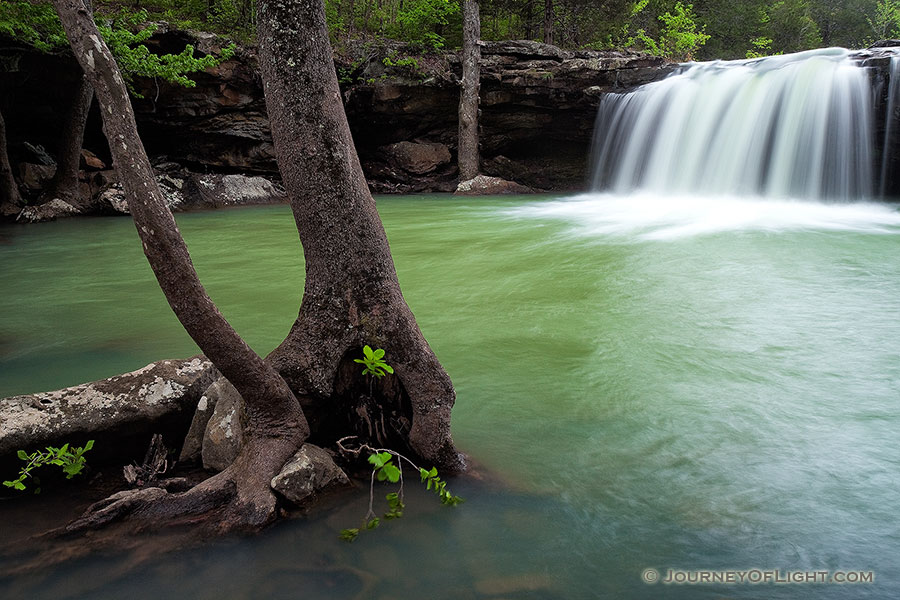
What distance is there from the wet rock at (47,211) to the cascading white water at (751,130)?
15273 millimetres

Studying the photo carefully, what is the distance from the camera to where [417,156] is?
21391mm

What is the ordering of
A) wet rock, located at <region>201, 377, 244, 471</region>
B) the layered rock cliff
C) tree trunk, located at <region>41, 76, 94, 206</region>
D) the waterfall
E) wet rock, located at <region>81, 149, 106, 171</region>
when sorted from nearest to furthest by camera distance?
1. wet rock, located at <region>201, 377, 244, 471</region>
2. the waterfall
3. tree trunk, located at <region>41, 76, 94, 206</region>
4. the layered rock cliff
5. wet rock, located at <region>81, 149, 106, 171</region>

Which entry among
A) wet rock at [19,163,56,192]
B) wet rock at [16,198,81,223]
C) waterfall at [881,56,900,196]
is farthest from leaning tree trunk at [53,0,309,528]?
wet rock at [19,163,56,192]

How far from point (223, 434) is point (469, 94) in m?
17.7

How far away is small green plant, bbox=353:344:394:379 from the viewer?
9.89ft

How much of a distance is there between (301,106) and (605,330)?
389cm

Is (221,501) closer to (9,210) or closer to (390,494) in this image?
(390,494)

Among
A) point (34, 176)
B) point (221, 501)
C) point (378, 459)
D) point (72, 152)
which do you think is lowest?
point (221, 501)

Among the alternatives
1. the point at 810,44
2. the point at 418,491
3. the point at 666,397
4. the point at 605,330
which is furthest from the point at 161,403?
the point at 810,44

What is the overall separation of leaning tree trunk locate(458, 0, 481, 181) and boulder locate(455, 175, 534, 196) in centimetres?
23

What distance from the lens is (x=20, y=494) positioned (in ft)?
10.00

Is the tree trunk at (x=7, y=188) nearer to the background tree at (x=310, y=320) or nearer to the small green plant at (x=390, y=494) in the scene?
the background tree at (x=310, y=320)

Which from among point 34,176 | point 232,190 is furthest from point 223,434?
point 34,176

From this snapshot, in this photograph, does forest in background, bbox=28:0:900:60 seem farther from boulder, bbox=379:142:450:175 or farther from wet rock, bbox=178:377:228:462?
wet rock, bbox=178:377:228:462
